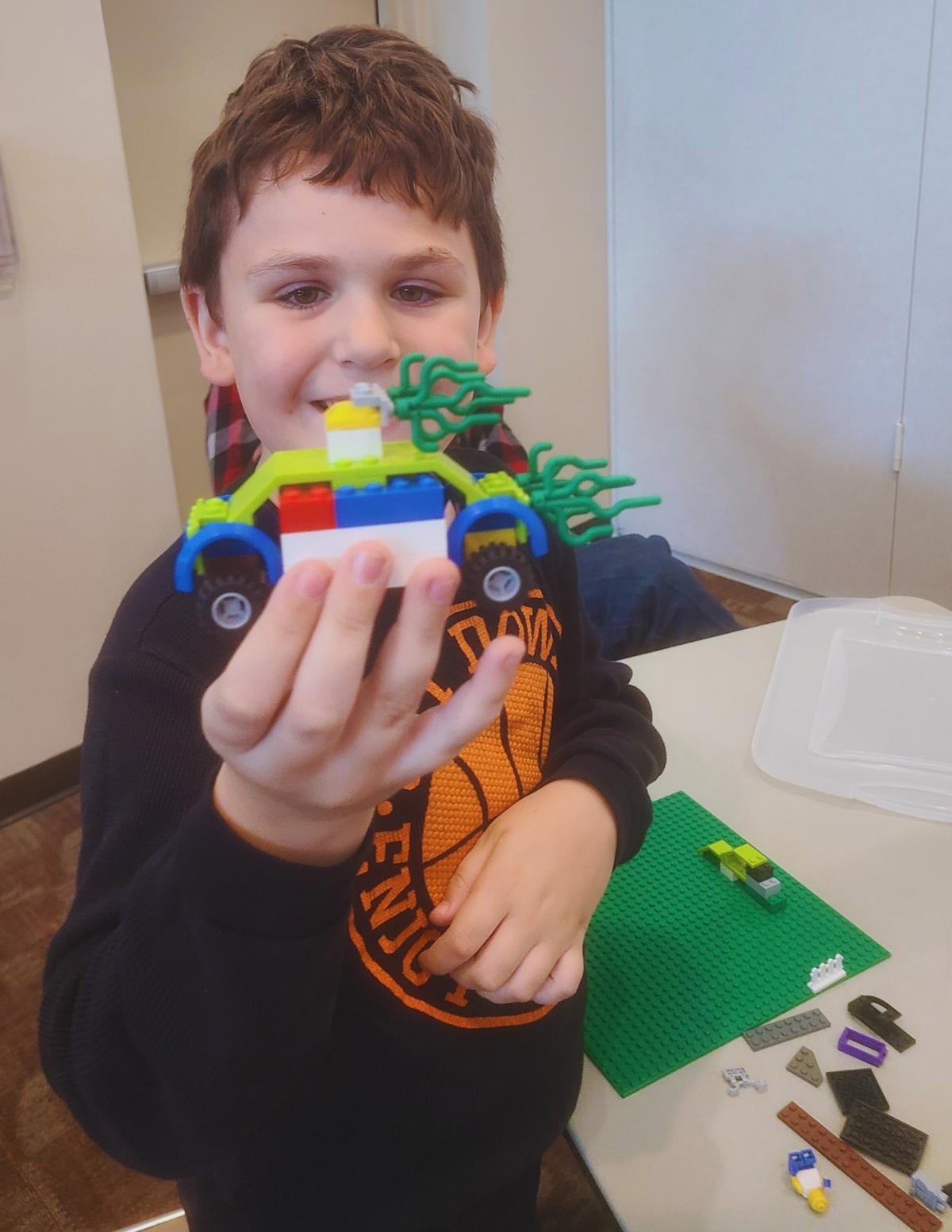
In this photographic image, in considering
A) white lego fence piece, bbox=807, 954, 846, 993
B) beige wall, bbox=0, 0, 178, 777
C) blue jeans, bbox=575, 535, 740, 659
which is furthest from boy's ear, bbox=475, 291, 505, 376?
beige wall, bbox=0, 0, 178, 777

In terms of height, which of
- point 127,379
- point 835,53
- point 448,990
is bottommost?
point 448,990

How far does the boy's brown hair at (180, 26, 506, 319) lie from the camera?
53 cm

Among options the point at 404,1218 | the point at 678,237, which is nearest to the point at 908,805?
the point at 404,1218

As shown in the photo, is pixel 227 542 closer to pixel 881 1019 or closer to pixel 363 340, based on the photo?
pixel 363 340

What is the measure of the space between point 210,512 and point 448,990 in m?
0.33

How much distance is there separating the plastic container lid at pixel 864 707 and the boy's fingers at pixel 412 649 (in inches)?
Result: 22.4

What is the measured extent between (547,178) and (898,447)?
3.37 ft

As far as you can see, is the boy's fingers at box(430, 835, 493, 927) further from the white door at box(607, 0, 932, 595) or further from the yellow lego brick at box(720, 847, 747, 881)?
the white door at box(607, 0, 932, 595)

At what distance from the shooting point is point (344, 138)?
530 mm

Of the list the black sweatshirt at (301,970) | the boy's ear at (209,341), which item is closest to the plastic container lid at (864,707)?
the black sweatshirt at (301,970)

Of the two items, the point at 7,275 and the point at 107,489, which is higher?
the point at 7,275

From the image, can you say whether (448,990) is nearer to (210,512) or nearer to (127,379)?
(210,512)

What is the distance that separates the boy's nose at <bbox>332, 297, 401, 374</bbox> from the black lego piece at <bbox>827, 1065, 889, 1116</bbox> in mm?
481

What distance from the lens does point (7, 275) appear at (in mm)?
1573
